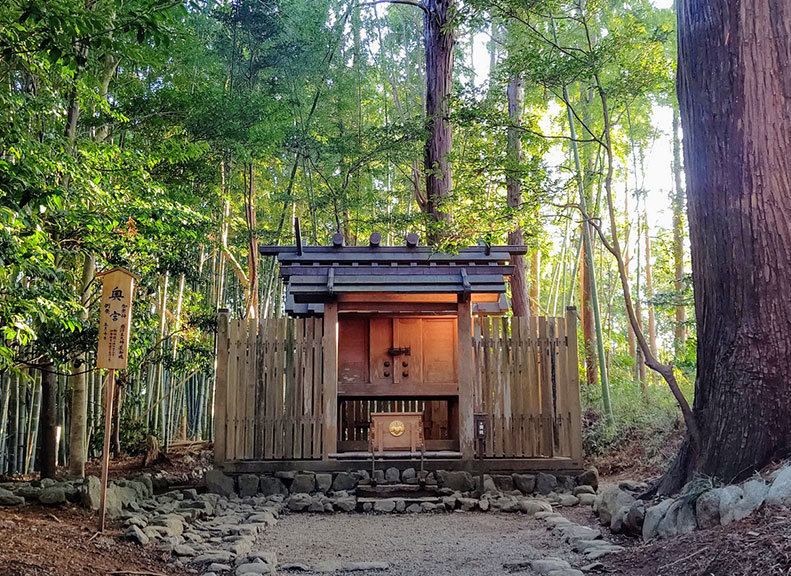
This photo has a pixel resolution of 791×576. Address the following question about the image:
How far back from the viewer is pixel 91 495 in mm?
5551

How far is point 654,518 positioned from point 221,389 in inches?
205

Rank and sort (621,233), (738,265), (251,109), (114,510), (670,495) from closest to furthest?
(738,265) < (670,495) < (114,510) < (251,109) < (621,233)

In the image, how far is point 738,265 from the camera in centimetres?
436

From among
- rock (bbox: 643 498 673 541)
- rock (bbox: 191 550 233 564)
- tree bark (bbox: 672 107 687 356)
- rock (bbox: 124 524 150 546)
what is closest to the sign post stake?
rock (bbox: 124 524 150 546)

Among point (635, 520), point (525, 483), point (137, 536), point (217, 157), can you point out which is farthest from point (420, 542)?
point (217, 157)

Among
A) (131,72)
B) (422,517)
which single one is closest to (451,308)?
(422,517)

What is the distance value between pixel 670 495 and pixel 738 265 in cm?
174

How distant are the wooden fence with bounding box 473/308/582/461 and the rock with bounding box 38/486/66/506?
451 cm

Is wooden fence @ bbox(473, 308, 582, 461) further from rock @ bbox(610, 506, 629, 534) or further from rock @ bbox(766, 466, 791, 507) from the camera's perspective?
rock @ bbox(766, 466, 791, 507)

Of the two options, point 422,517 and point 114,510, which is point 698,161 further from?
point 114,510

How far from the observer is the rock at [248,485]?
739 cm

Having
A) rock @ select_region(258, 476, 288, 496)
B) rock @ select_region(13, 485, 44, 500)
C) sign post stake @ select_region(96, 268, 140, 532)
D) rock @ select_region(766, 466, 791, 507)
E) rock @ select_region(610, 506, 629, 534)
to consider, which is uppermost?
sign post stake @ select_region(96, 268, 140, 532)

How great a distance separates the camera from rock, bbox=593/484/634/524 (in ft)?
16.8

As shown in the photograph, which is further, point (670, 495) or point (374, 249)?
point (374, 249)
